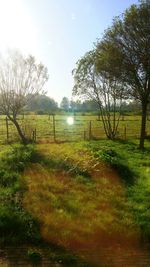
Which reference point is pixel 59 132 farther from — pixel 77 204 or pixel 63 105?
pixel 63 105

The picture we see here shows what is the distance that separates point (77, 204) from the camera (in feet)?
36.1

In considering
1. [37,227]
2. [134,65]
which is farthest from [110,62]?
[37,227]

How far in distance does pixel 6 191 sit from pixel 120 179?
4634 millimetres

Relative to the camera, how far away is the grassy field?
8.72 m

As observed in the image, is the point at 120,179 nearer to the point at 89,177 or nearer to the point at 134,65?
the point at 89,177

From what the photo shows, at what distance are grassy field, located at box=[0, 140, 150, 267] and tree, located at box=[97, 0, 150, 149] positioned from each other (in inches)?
403

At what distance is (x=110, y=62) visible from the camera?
25828 mm

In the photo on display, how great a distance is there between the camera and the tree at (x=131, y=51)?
24500mm

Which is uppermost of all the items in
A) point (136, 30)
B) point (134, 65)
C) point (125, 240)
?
point (136, 30)

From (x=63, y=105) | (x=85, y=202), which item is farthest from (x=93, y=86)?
(x=63, y=105)

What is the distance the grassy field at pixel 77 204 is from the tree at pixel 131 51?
33.5ft

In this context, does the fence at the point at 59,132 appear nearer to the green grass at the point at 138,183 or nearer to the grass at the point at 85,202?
the green grass at the point at 138,183

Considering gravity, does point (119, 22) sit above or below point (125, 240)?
above

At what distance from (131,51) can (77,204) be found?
16417 mm
